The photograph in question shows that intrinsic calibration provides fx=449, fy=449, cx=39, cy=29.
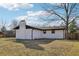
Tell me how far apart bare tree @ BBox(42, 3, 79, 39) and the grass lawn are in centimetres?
18

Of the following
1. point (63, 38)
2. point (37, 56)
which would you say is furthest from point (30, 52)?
point (63, 38)

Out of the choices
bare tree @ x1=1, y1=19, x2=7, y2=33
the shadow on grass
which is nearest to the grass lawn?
the shadow on grass

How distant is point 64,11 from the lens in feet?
18.1

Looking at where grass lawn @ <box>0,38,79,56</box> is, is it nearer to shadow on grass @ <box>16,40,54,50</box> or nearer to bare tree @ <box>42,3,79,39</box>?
shadow on grass @ <box>16,40,54,50</box>

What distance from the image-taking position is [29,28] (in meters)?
5.55

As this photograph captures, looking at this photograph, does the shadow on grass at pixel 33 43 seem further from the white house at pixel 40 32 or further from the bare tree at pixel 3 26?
the bare tree at pixel 3 26

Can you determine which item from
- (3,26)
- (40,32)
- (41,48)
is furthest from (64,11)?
(3,26)

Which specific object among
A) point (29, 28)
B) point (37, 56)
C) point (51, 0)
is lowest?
point (37, 56)

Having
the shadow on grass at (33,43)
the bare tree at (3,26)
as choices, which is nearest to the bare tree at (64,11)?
the shadow on grass at (33,43)

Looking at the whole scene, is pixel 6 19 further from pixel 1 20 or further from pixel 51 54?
pixel 51 54

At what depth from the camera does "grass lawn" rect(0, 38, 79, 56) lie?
547 centimetres

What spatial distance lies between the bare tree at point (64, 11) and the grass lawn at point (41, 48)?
0.58 feet

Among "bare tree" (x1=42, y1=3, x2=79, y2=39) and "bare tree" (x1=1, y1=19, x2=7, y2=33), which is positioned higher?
"bare tree" (x1=42, y1=3, x2=79, y2=39)

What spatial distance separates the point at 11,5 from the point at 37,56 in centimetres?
70
